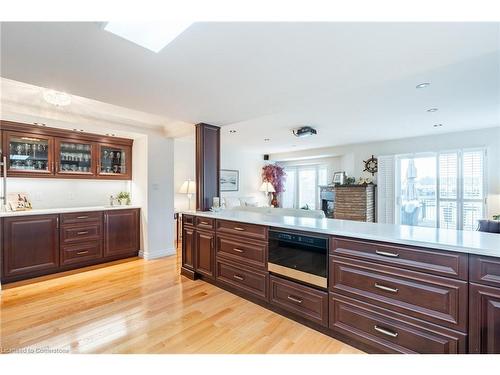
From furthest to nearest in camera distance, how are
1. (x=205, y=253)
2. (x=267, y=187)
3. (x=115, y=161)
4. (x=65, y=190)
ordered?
(x=267, y=187) → (x=115, y=161) → (x=65, y=190) → (x=205, y=253)

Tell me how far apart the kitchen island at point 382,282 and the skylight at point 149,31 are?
1.67 metres

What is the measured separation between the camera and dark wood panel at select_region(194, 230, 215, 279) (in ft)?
9.75

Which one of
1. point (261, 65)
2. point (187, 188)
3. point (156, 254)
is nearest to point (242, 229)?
point (261, 65)

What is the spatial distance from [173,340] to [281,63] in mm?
2272

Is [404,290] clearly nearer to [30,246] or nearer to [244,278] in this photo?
[244,278]

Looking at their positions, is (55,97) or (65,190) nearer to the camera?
(55,97)

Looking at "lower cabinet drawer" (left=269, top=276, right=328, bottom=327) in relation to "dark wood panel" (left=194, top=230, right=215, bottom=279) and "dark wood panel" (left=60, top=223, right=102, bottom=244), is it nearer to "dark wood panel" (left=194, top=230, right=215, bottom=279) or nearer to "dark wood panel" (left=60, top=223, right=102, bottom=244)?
"dark wood panel" (left=194, top=230, right=215, bottom=279)

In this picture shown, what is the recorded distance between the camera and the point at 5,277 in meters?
3.00

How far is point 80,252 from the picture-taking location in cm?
357

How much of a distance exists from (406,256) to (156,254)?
376 centimetres

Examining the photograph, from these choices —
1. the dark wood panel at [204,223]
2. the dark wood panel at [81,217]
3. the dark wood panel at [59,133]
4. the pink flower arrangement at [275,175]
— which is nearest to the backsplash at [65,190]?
the dark wood panel at [81,217]

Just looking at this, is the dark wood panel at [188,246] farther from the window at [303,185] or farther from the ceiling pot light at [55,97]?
the window at [303,185]

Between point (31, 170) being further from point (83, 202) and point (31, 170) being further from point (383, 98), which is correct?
point (383, 98)

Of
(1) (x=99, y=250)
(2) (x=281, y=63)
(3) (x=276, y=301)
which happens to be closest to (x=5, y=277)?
(1) (x=99, y=250)
